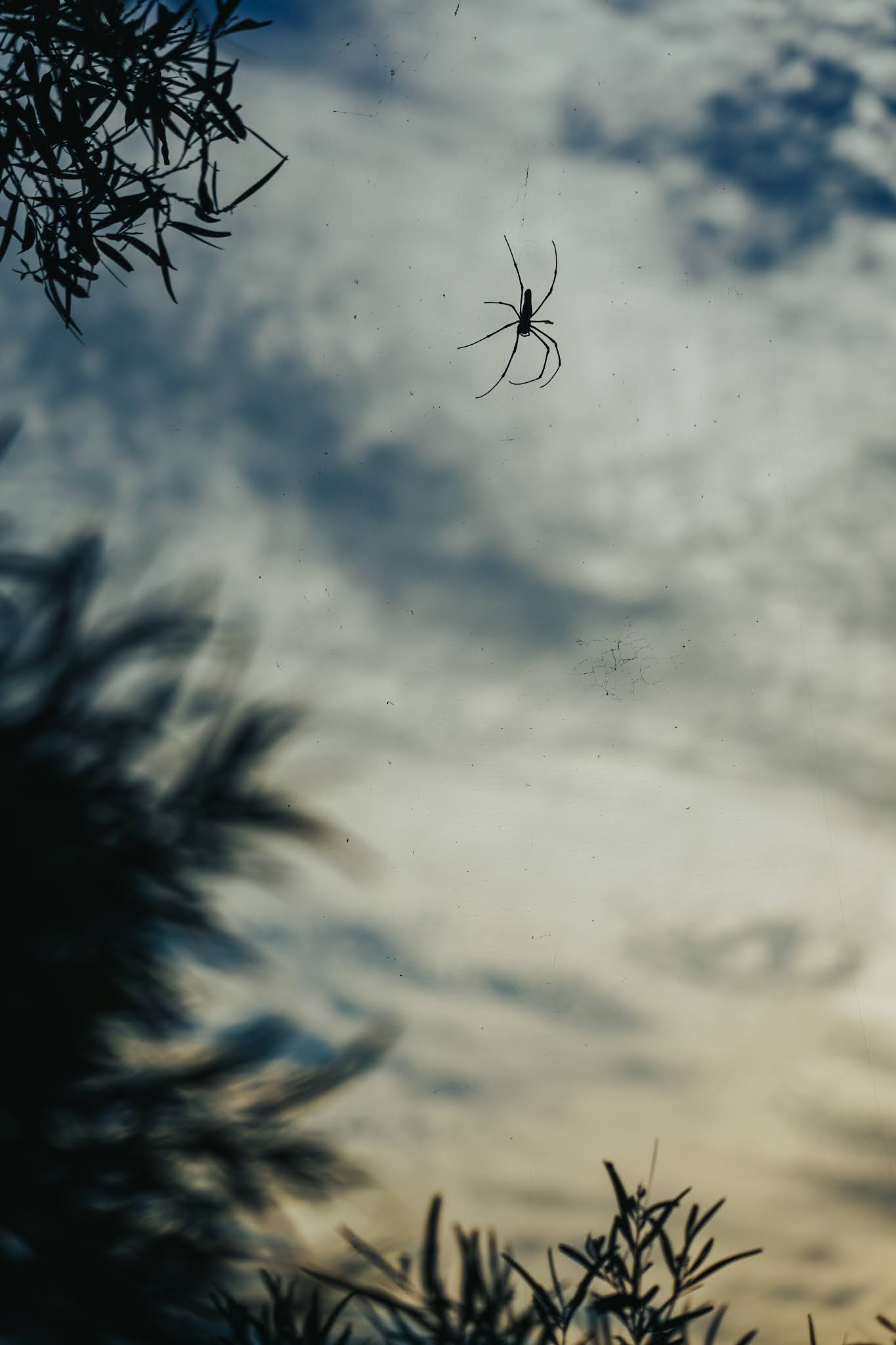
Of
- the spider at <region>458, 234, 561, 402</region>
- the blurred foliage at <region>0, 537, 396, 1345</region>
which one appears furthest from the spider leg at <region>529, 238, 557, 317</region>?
the blurred foliage at <region>0, 537, 396, 1345</region>

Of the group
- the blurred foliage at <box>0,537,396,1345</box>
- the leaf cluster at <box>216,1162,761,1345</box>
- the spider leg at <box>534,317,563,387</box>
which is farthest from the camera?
the spider leg at <box>534,317,563,387</box>

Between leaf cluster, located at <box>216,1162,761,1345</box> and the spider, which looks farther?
the spider

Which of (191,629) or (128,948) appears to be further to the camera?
(191,629)

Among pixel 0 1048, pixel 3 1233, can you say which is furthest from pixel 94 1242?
pixel 0 1048

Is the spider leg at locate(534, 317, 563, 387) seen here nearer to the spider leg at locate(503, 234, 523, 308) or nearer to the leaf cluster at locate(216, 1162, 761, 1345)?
the spider leg at locate(503, 234, 523, 308)

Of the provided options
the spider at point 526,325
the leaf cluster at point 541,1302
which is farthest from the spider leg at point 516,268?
the leaf cluster at point 541,1302

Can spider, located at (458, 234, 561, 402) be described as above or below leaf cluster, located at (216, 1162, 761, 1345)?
above

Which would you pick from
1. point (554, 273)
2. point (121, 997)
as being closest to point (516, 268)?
point (554, 273)

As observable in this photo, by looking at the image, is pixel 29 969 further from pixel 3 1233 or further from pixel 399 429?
pixel 399 429

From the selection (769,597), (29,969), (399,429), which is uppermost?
(399,429)
